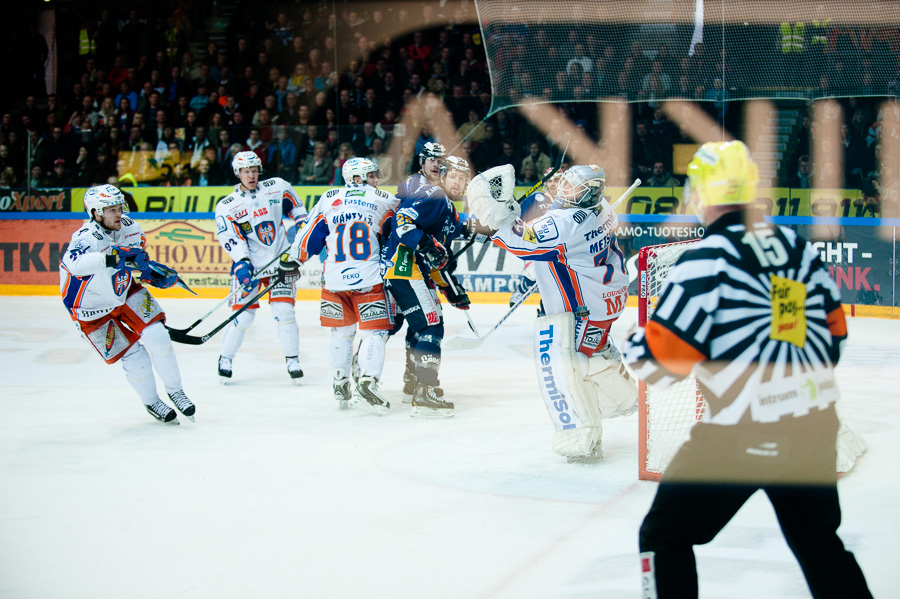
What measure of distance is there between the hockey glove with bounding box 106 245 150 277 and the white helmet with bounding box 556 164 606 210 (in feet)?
6.95

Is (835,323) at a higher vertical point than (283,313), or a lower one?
higher

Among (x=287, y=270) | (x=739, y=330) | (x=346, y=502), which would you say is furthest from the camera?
(x=287, y=270)

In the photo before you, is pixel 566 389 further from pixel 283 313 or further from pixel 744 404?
pixel 283 313

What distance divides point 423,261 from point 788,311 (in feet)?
11.4

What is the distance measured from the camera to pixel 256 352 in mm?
7598

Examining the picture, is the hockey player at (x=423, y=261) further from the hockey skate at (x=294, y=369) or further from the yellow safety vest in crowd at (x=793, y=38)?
the yellow safety vest in crowd at (x=793, y=38)

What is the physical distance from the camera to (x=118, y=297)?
4848 millimetres

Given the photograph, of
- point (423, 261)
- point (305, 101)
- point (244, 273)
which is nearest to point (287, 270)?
point (244, 273)

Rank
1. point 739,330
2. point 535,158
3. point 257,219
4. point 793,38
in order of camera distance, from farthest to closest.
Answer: point 535,158
point 793,38
point 257,219
point 739,330

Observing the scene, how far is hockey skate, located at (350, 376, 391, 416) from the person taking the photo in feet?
17.5

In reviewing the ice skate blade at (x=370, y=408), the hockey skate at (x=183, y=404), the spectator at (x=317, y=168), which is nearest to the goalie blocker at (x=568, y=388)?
the ice skate blade at (x=370, y=408)

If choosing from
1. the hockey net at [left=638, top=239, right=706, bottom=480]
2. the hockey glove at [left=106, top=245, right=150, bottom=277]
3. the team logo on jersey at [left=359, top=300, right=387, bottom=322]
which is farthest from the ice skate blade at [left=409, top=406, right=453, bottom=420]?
the hockey glove at [left=106, top=245, right=150, bottom=277]

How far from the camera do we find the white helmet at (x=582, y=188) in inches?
159

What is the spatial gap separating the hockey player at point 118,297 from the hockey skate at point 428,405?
1.19 m
